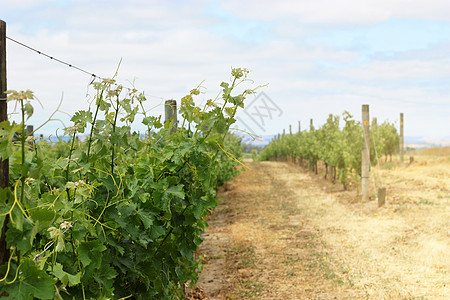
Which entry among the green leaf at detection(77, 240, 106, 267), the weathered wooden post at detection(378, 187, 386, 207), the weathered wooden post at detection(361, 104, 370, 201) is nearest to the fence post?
the green leaf at detection(77, 240, 106, 267)

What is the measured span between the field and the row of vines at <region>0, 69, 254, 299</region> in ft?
7.84

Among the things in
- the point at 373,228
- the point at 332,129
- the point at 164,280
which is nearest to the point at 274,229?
the point at 373,228

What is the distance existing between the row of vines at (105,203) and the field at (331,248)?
2.39 metres

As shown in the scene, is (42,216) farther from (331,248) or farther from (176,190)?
(331,248)

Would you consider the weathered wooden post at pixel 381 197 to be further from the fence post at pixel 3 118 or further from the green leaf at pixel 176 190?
the fence post at pixel 3 118

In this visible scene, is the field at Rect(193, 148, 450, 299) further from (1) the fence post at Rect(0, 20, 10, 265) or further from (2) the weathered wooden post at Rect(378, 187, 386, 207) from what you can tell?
(1) the fence post at Rect(0, 20, 10, 265)

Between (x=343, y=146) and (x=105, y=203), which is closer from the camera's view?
(x=105, y=203)

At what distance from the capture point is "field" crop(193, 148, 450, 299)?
17.1 feet

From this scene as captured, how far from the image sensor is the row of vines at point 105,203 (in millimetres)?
1477

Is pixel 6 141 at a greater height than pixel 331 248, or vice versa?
pixel 6 141

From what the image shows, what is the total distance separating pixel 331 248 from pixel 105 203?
219 inches

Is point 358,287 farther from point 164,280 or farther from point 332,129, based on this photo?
point 332,129

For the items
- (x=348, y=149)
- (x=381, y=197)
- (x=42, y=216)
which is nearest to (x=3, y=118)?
(x=42, y=216)

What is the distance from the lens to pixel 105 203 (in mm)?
2273
